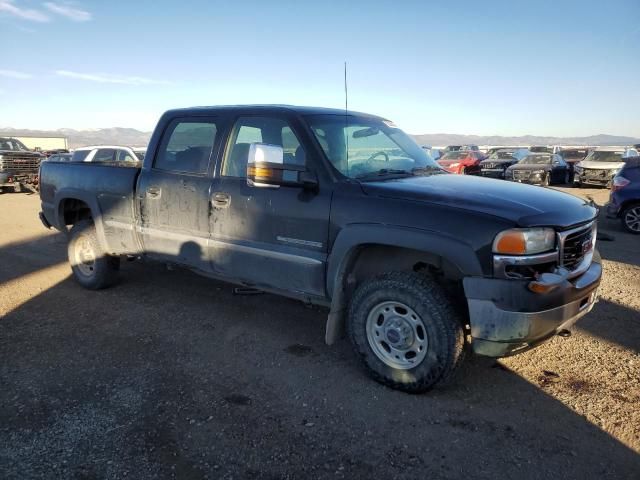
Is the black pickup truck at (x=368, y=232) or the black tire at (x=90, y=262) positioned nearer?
the black pickup truck at (x=368, y=232)

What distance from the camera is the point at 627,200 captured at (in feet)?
32.0

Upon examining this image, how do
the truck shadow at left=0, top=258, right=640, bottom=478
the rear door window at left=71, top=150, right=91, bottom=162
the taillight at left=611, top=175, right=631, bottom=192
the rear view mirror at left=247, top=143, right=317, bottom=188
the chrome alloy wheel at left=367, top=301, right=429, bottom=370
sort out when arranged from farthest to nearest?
the rear door window at left=71, top=150, right=91, bottom=162, the taillight at left=611, top=175, right=631, bottom=192, the rear view mirror at left=247, top=143, right=317, bottom=188, the chrome alloy wheel at left=367, top=301, right=429, bottom=370, the truck shadow at left=0, top=258, right=640, bottom=478

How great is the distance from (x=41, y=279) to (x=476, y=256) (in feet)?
18.1

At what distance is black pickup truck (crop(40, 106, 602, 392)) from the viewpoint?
9.61ft

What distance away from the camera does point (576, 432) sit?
291 cm

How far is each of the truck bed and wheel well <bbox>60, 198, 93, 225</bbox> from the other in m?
0.01

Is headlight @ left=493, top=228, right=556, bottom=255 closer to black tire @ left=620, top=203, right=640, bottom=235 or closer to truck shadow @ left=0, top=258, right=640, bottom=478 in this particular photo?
truck shadow @ left=0, top=258, right=640, bottom=478

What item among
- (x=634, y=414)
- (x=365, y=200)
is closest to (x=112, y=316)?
(x=365, y=200)

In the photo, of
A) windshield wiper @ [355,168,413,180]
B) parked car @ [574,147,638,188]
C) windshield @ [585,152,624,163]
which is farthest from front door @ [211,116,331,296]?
windshield @ [585,152,624,163]

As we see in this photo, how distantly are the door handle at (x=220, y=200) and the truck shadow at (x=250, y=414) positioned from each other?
119cm

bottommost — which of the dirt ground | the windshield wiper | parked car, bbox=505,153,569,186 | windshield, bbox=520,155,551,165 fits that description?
the dirt ground

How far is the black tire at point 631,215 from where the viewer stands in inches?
383

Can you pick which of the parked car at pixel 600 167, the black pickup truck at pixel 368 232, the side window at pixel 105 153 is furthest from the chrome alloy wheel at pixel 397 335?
the parked car at pixel 600 167

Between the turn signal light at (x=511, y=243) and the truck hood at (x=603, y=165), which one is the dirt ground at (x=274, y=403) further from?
the truck hood at (x=603, y=165)
